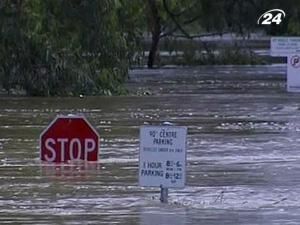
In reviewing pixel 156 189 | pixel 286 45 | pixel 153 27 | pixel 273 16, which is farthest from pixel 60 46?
pixel 273 16

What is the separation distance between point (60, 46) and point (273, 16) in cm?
2160

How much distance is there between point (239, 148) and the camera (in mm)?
16781

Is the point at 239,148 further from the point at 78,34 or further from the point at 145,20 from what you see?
the point at 145,20

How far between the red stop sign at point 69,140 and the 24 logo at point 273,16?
Answer: 3431cm

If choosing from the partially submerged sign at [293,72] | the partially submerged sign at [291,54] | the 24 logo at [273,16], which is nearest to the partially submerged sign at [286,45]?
the partially submerged sign at [291,54]

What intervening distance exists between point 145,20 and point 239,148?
95.1ft

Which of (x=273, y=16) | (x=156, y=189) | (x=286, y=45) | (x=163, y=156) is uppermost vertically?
(x=273, y=16)

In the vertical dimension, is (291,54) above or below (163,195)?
above

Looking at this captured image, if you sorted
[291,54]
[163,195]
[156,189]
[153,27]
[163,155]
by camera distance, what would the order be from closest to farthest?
1. [163,155]
2. [163,195]
3. [156,189]
4. [291,54]
5. [153,27]

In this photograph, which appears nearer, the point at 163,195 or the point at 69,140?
the point at 163,195

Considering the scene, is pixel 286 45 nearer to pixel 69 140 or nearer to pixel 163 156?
pixel 69 140

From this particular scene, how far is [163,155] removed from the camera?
37.0 ft

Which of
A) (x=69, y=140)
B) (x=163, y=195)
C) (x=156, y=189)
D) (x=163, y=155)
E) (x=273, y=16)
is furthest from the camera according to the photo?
(x=273, y=16)

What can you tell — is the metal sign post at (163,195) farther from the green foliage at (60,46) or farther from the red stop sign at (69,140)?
the green foliage at (60,46)
